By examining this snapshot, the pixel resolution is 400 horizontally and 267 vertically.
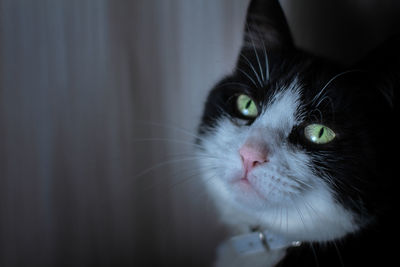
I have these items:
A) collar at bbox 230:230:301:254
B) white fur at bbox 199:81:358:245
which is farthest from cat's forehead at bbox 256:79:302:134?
collar at bbox 230:230:301:254

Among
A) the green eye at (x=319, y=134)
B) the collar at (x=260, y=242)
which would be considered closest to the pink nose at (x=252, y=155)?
the green eye at (x=319, y=134)

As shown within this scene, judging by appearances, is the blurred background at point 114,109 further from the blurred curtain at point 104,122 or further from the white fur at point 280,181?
the white fur at point 280,181

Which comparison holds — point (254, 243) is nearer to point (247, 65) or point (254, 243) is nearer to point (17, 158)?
point (247, 65)

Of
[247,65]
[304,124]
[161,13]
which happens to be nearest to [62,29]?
[161,13]

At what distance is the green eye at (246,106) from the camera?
2.40 feet

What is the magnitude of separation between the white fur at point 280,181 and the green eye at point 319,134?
0.03 meters

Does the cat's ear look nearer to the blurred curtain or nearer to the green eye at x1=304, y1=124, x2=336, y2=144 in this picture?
the blurred curtain

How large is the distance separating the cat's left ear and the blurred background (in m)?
0.25

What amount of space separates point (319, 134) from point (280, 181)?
133 millimetres

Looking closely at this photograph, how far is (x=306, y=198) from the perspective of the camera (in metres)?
0.65

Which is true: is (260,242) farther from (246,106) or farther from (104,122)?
(104,122)

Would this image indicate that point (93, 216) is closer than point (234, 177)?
No

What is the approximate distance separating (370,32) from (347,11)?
77 millimetres

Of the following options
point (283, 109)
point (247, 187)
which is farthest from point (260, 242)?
point (283, 109)
